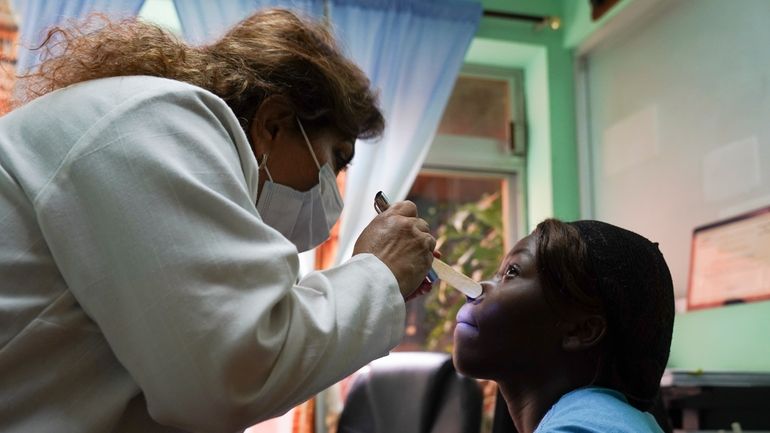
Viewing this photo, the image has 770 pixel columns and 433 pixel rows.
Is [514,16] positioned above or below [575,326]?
above

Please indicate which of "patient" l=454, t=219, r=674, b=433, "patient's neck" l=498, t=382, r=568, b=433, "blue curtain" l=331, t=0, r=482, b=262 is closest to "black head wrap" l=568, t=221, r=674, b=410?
"patient" l=454, t=219, r=674, b=433

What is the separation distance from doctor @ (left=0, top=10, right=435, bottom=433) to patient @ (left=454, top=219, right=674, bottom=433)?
420 mm

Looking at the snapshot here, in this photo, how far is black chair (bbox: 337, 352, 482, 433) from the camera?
183cm

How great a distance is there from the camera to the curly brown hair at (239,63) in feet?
3.05

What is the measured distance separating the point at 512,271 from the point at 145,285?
0.73m

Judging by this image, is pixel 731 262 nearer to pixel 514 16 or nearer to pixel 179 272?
pixel 514 16

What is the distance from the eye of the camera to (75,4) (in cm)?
243

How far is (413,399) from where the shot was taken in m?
1.92

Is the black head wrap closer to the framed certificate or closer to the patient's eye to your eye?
the patient's eye

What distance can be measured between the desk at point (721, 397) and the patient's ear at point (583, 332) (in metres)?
0.79

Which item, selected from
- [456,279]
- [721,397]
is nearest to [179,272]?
[456,279]

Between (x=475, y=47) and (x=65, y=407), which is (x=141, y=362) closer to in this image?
(x=65, y=407)

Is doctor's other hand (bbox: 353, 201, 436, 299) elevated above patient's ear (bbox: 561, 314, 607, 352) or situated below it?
above

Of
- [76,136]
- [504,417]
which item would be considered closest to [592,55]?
[504,417]
